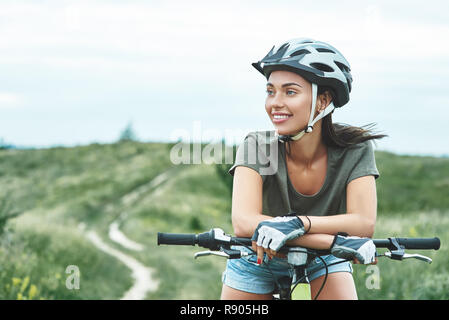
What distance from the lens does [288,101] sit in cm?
397

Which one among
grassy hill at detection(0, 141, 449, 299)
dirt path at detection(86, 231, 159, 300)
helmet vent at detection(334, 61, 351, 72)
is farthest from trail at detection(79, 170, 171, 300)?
helmet vent at detection(334, 61, 351, 72)

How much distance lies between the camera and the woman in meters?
3.98

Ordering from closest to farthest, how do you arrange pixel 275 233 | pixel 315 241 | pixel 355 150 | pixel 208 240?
pixel 275 233, pixel 315 241, pixel 208 240, pixel 355 150

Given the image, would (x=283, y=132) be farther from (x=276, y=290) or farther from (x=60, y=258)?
(x=60, y=258)

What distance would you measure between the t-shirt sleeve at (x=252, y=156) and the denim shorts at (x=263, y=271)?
643mm

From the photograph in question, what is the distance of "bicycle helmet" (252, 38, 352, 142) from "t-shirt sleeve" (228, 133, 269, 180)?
0.18 meters

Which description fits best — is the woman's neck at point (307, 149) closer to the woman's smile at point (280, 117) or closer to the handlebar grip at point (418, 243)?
the woman's smile at point (280, 117)

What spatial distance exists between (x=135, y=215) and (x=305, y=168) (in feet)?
92.3

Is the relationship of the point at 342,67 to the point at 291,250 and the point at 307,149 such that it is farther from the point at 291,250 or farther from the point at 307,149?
the point at 291,250

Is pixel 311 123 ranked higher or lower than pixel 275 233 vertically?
higher

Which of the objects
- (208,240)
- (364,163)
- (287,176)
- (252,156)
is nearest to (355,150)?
(364,163)

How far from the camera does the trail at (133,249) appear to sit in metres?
15.2

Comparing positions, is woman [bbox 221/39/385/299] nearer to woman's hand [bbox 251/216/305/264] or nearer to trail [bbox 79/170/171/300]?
woman's hand [bbox 251/216/305/264]
